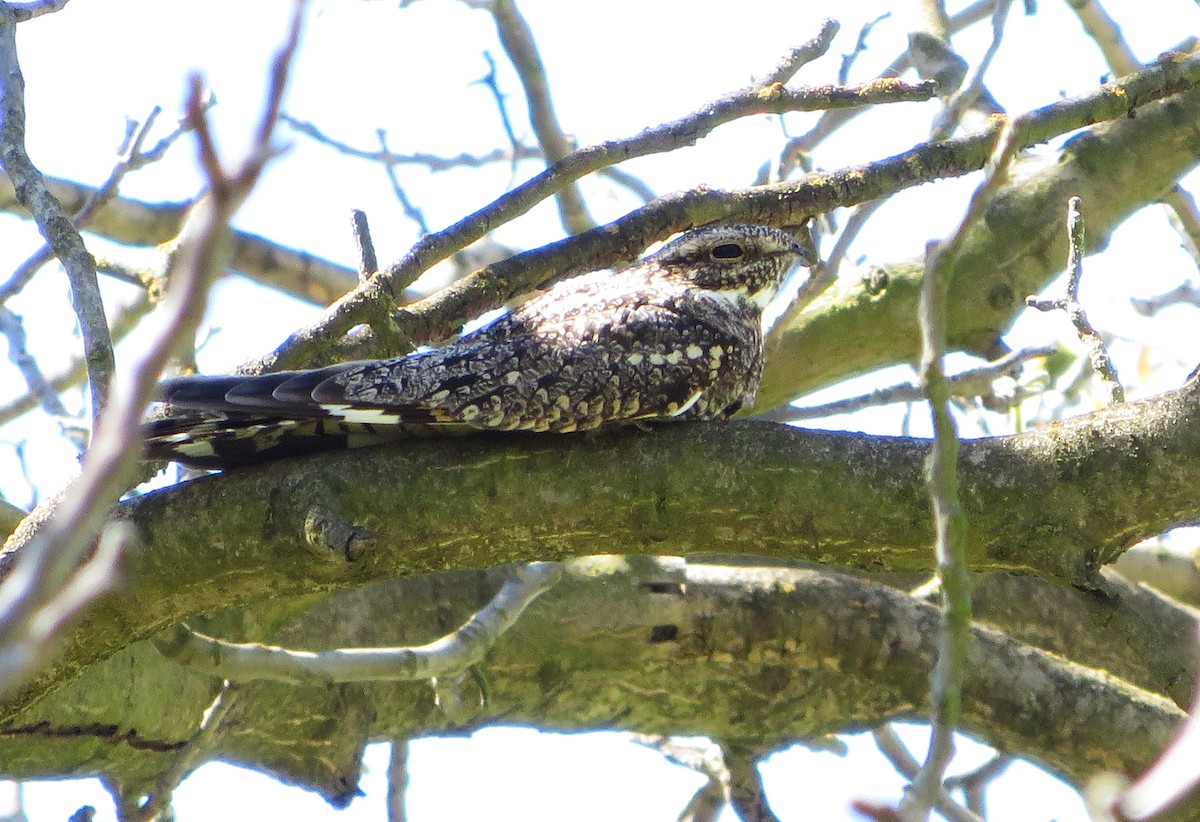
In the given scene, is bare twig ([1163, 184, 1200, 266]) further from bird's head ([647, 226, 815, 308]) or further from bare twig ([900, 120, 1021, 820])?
bare twig ([900, 120, 1021, 820])

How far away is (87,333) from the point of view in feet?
9.46

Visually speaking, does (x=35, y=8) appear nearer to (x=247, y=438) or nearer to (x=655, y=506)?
(x=247, y=438)

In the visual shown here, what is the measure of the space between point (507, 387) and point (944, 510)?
1.60 metres

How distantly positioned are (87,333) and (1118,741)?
3.46 m

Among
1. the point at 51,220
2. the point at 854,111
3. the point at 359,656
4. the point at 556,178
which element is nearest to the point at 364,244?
the point at 556,178

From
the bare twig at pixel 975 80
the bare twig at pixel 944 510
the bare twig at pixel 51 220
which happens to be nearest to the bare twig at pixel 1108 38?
the bare twig at pixel 975 80

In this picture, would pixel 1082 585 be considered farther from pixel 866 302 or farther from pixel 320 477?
pixel 866 302

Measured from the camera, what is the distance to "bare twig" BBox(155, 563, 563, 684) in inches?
117

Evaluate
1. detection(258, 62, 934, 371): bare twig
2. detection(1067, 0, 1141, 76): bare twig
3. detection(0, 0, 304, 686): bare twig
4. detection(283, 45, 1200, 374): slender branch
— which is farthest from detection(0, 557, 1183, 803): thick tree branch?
detection(0, 0, 304, 686): bare twig

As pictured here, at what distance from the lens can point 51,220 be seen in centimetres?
A: 303

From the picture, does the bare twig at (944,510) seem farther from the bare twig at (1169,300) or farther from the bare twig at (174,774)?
the bare twig at (1169,300)

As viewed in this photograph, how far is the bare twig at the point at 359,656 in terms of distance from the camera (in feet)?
9.79

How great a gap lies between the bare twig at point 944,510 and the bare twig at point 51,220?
1914 mm

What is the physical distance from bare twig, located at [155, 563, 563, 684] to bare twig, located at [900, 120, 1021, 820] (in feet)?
6.36
